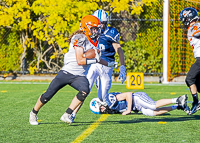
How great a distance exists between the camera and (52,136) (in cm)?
475

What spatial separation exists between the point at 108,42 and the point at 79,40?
1594 mm

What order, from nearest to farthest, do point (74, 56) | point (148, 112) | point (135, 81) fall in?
point (74, 56) → point (148, 112) → point (135, 81)

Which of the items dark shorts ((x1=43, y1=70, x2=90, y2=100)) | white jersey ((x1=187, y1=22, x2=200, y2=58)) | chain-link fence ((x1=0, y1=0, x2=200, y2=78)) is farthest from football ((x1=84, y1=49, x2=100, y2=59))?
chain-link fence ((x1=0, y1=0, x2=200, y2=78))

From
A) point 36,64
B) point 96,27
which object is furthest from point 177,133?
point 36,64

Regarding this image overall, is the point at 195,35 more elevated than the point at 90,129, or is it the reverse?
the point at 195,35

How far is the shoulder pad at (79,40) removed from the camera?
5.31m

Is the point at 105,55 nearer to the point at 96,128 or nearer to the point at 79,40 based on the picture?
the point at 79,40

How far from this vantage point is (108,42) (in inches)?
270

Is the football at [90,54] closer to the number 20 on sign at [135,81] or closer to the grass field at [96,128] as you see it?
the grass field at [96,128]

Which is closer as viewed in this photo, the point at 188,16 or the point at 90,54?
the point at 90,54

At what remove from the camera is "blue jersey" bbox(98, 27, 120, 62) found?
6758 millimetres

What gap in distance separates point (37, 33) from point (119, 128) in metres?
9.27

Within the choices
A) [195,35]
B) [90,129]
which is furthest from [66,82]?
[195,35]

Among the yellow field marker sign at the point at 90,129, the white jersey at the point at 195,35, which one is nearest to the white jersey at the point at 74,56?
the yellow field marker sign at the point at 90,129
